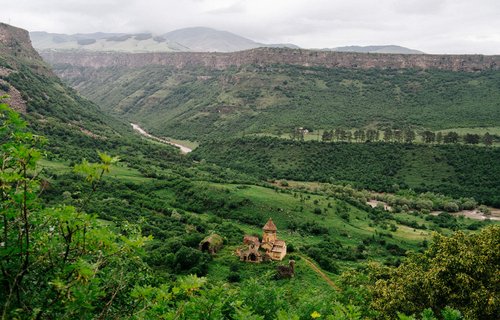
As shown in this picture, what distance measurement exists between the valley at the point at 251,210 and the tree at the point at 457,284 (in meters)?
0.13

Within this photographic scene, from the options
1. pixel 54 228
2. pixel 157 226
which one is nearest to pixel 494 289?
pixel 54 228

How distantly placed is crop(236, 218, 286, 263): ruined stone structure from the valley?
132 centimetres

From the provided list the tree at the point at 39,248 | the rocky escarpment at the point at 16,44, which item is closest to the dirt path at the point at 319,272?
the tree at the point at 39,248

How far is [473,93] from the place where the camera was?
189500 mm

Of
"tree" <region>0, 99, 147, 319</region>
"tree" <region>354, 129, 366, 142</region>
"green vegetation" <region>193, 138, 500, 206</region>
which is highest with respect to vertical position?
"tree" <region>0, 99, 147, 319</region>

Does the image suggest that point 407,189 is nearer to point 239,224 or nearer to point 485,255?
point 239,224

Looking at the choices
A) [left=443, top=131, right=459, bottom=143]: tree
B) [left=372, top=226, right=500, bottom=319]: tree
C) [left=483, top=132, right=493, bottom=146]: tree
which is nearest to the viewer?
[left=372, top=226, right=500, bottom=319]: tree

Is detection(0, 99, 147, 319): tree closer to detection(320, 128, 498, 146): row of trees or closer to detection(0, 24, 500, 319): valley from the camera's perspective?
detection(0, 24, 500, 319): valley

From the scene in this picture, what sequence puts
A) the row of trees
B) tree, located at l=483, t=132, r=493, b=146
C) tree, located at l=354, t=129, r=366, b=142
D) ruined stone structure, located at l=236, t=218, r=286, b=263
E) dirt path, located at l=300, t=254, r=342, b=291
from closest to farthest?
1. dirt path, located at l=300, t=254, r=342, b=291
2. ruined stone structure, located at l=236, t=218, r=286, b=263
3. tree, located at l=483, t=132, r=493, b=146
4. the row of trees
5. tree, located at l=354, t=129, r=366, b=142

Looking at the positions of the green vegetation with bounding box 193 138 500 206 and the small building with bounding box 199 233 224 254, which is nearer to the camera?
the small building with bounding box 199 233 224 254

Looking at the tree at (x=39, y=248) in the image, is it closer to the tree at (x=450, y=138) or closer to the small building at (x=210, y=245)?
the small building at (x=210, y=245)

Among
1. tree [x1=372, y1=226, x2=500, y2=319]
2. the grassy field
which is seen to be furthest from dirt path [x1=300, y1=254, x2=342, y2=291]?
the grassy field

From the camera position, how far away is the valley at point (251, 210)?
1081 cm

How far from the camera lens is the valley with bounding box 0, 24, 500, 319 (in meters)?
10.8
